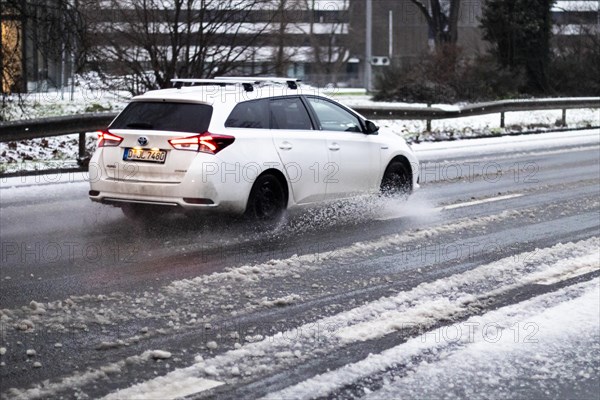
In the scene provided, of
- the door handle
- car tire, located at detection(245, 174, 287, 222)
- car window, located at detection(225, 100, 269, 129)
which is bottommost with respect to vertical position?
car tire, located at detection(245, 174, 287, 222)

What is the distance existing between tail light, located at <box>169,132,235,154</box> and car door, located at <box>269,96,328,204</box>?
0.85 metres

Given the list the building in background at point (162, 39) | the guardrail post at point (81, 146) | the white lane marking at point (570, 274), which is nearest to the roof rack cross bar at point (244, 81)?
the white lane marking at point (570, 274)

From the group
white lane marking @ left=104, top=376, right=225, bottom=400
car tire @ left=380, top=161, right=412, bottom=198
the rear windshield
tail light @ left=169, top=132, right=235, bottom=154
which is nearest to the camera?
white lane marking @ left=104, top=376, right=225, bottom=400

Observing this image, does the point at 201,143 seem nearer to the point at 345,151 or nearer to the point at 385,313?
the point at 345,151

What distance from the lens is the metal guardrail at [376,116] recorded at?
53.6 ft

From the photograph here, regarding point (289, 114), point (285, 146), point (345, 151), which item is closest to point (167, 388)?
point (285, 146)

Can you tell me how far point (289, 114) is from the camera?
38.3 ft

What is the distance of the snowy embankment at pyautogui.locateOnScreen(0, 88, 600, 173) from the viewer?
58.6 ft

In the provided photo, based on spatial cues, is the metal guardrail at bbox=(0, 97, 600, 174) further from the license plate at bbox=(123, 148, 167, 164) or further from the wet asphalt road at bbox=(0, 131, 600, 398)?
the license plate at bbox=(123, 148, 167, 164)

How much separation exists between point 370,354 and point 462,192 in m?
8.95

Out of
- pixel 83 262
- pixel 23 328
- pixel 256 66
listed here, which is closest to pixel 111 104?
pixel 256 66

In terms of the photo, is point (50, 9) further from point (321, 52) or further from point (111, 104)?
point (321, 52)

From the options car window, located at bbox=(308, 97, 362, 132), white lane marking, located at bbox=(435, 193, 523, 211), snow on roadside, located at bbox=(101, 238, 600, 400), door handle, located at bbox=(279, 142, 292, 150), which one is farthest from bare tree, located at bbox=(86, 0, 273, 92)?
snow on roadside, located at bbox=(101, 238, 600, 400)

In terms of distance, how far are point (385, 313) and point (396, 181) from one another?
5947 mm
